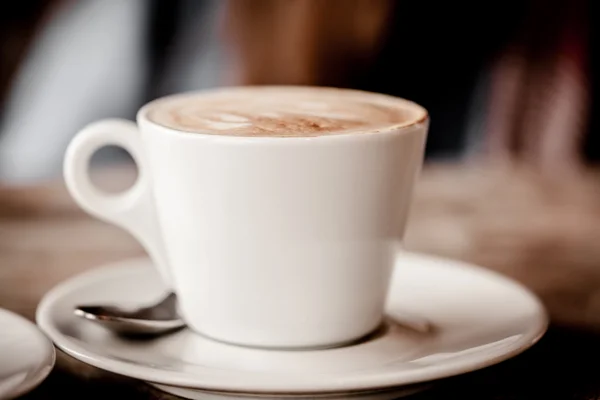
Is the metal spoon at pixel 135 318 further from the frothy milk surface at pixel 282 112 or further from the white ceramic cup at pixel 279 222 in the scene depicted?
the frothy milk surface at pixel 282 112

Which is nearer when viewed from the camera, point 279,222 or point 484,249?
point 279,222

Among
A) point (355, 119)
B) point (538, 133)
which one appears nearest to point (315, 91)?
point (355, 119)

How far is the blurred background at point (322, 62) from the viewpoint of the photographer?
4.56 ft

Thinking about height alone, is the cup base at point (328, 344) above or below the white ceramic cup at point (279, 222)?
below

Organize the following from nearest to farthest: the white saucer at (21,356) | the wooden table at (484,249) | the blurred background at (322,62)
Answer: the white saucer at (21,356) < the wooden table at (484,249) < the blurred background at (322,62)

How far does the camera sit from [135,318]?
0.51m

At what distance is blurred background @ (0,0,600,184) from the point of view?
1.39m

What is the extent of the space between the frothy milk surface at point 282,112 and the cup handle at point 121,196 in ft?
0.08

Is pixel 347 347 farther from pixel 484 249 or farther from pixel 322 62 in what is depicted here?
pixel 322 62

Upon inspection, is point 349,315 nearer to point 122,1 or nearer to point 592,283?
point 592,283

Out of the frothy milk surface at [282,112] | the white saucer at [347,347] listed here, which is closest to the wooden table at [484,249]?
the white saucer at [347,347]

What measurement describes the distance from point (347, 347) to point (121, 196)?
0.18 m

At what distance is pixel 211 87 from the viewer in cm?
143

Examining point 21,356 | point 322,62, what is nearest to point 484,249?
point 21,356
